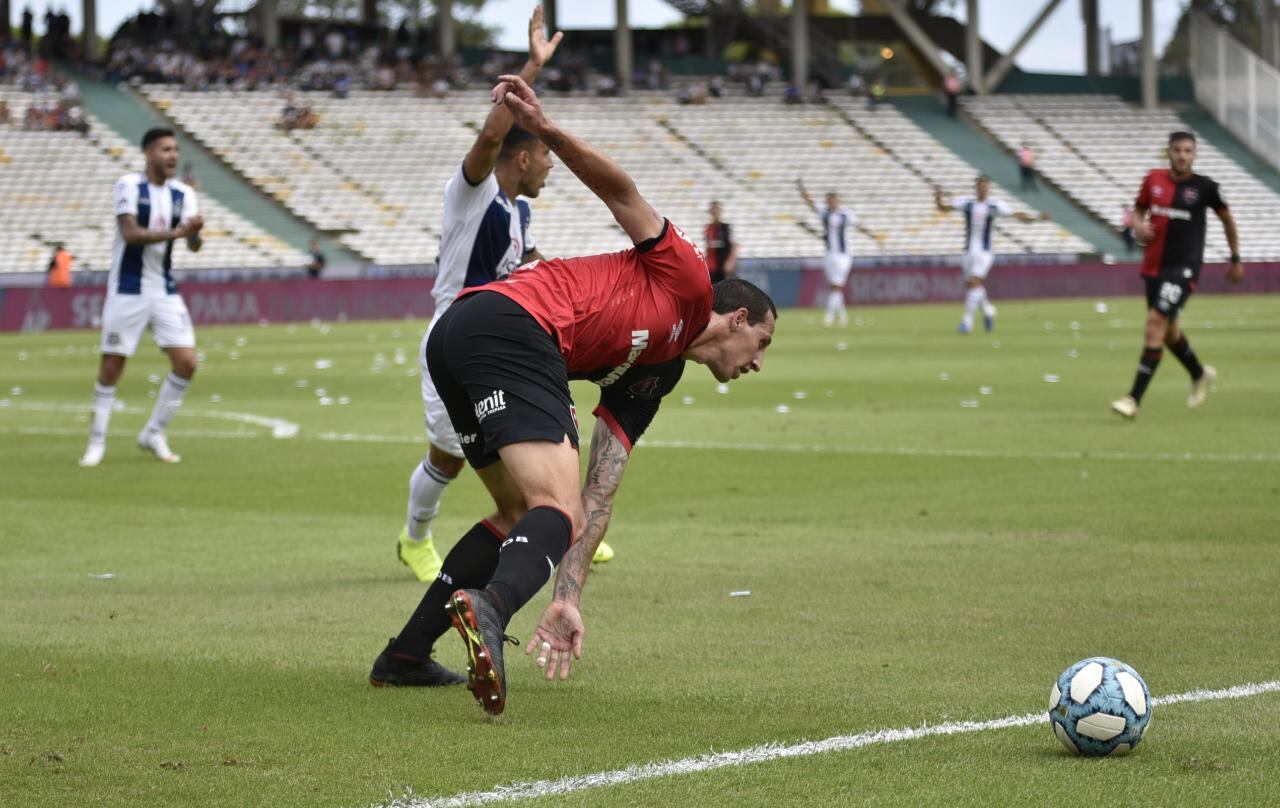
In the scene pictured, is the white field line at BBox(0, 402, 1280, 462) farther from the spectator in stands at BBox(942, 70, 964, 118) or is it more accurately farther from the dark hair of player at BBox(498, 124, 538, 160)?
the spectator in stands at BBox(942, 70, 964, 118)

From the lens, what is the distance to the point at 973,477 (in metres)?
11.9

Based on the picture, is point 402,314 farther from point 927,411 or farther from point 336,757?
point 336,757

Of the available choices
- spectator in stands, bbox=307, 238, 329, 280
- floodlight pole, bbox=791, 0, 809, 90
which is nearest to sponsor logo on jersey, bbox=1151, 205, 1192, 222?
spectator in stands, bbox=307, 238, 329, 280

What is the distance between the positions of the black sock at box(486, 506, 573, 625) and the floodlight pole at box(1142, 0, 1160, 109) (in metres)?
60.5

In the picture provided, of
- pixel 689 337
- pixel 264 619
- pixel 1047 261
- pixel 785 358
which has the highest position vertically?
pixel 689 337

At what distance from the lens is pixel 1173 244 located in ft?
53.1

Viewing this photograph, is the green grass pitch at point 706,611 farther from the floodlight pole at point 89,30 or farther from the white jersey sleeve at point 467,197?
the floodlight pole at point 89,30

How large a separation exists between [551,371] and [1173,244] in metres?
11.8

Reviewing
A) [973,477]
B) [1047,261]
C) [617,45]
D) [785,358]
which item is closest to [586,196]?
[617,45]

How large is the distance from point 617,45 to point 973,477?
4713 centimetres

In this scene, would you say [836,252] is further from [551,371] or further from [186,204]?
[551,371]

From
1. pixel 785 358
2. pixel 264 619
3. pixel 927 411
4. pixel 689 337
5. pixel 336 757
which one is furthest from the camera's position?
pixel 785 358

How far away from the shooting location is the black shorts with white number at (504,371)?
5.41 metres

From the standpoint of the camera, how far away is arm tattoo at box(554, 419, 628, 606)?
19.1 feet
